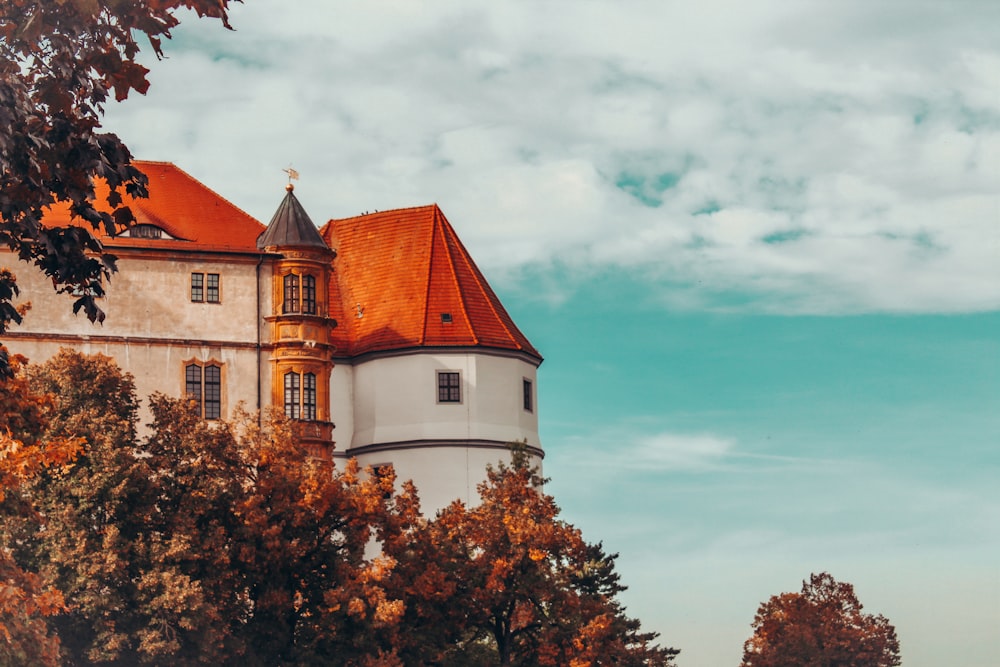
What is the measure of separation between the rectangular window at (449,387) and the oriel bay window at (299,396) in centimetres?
586

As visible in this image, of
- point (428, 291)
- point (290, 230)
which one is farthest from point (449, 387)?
point (290, 230)

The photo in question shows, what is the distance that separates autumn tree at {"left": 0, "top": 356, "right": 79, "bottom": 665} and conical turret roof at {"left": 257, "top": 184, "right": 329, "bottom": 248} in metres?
27.4

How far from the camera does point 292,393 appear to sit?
2608 inches

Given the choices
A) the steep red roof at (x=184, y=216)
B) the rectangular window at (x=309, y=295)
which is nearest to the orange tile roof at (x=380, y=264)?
the steep red roof at (x=184, y=216)

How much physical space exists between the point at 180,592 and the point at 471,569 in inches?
381

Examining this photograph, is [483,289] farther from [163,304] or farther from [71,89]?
[71,89]

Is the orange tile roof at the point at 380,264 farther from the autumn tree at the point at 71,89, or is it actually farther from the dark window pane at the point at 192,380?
the autumn tree at the point at 71,89

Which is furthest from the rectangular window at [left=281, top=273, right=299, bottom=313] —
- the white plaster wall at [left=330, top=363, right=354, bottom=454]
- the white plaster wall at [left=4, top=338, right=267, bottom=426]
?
the white plaster wall at [left=330, top=363, right=354, bottom=454]

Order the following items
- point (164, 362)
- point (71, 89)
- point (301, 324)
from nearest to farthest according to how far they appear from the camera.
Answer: point (71, 89) < point (164, 362) < point (301, 324)

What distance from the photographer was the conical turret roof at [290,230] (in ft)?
219

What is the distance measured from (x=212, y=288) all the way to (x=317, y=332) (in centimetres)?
424

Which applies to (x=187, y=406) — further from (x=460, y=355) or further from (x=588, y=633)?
(x=460, y=355)

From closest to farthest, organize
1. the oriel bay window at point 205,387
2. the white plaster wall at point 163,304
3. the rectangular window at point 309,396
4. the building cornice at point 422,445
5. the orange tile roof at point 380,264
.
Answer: the white plaster wall at point 163,304 < the oriel bay window at point 205,387 < the rectangular window at point 309,396 < the orange tile roof at point 380,264 < the building cornice at point 422,445

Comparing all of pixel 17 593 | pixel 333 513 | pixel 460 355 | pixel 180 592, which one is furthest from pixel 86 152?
pixel 460 355
